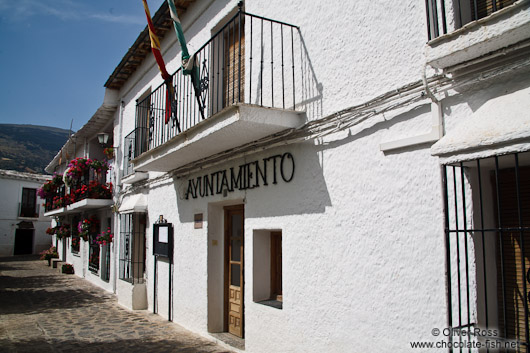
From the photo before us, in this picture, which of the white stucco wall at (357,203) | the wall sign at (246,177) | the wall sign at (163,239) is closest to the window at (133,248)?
the wall sign at (163,239)

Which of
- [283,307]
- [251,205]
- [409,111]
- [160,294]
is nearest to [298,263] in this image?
[283,307]

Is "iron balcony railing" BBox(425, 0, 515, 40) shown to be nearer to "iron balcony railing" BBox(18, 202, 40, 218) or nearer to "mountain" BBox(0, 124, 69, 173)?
"iron balcony railing" BBox(18, 202, 40, 218)

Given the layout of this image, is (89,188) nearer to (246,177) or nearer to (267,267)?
(246,177)

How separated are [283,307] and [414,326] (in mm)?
1895

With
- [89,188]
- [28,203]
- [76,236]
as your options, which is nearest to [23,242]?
[28,203]

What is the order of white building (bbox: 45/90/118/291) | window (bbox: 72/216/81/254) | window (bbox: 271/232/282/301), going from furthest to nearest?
window (bbox: 72/216/81/254) → white building (bbox: 45/90/118/291) → window (bbox: 271/232/282/301)

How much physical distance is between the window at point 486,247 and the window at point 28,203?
33405mm

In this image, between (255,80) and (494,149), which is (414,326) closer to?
(494,149)

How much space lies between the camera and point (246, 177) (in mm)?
5949

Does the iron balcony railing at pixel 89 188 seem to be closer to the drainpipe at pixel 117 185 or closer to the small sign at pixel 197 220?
the drainpipe at pixel 117 185

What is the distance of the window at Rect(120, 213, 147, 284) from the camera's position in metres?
10.3

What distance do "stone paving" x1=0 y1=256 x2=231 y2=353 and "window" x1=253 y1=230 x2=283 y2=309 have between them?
3.87 feet

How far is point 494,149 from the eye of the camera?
268 cm

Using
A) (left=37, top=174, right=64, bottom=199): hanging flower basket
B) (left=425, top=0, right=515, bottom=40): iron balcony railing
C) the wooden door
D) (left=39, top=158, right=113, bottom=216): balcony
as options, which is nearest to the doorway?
(left=37, top=174, right=64, bottom=199): hanging flower basket
